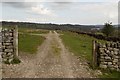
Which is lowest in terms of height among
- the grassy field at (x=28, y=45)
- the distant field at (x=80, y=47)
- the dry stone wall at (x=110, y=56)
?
the distant field at (x=80, y=47)

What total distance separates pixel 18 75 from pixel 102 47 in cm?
599

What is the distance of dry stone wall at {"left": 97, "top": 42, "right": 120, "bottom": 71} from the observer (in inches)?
727

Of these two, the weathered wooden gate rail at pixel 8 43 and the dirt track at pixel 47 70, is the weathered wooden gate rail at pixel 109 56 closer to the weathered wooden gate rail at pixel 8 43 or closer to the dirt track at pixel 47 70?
the dirt track at pixel 47 70

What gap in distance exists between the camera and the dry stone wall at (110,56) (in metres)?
18.5

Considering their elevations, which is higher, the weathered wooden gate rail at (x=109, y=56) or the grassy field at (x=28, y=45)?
the weathered wooden gate rail at (x=109, y=56)

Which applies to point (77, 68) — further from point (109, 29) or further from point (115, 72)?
point (109, 29)

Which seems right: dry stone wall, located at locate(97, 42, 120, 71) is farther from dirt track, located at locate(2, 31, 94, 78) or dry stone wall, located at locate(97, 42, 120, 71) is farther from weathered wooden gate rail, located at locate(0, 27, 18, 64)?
weathered wooden gate rail, located at locate(0, 27, 18, 64)

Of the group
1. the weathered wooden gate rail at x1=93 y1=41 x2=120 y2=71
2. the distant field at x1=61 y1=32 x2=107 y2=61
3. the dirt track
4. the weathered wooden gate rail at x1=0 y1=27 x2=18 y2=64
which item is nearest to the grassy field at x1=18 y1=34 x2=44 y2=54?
the distant field at x1=61 y1=32 x2=107 y2=61

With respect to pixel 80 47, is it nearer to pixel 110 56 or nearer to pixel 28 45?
pixel 28 45

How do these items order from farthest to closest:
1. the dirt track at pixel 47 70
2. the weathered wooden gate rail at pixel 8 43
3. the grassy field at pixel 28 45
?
the grassy field at pixel 28 45 → the weathered wooden gate rail at pixel 8 43 → the dirt track at pixel 47 70

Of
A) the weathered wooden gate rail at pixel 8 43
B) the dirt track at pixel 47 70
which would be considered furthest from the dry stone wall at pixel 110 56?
the weathered wooden gate rail at pixel 8 43

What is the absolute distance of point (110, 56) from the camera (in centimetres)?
1856

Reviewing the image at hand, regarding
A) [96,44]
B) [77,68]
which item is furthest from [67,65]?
[96,44]

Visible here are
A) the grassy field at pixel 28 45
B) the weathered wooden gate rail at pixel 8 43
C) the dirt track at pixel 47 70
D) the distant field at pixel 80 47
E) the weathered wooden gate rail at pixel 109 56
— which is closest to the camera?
the dirt track at pixel 47 70
